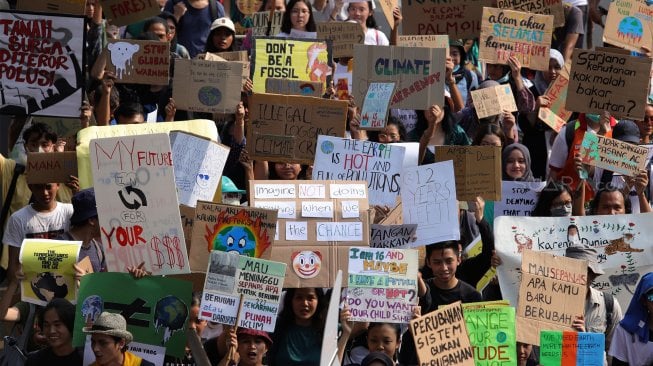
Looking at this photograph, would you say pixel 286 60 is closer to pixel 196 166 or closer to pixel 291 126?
pixel 291 126

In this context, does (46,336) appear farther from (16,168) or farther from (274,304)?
(16,168)

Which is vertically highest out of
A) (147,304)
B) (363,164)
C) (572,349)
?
(363,164)

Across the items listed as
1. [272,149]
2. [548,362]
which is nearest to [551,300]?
[548,362]

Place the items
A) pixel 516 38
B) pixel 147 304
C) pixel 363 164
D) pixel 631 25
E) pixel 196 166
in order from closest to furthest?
pixel 147 304
pixel 196 166
pixel 363 164
pixel 516 38
pixel 631 25

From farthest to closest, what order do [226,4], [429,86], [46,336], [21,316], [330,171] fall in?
[226,4] → [429,86] → [330,171] → [21,316] → [46,336]

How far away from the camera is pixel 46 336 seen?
964 cm

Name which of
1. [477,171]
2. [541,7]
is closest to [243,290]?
[477,171]

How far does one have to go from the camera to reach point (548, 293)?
411 inches

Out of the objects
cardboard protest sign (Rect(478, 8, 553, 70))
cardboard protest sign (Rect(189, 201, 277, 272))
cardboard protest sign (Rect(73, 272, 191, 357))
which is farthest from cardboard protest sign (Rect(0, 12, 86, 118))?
cardboard protest sign (Rect(478, 8, 553, 70))

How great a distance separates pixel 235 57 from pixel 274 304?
443 cm

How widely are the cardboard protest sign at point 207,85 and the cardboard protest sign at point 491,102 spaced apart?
1.97m

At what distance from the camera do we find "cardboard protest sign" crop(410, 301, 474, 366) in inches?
387

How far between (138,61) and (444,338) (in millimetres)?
4229

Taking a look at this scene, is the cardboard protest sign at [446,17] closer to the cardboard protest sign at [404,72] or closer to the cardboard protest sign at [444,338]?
the cardboard protest sign at [404,72]
